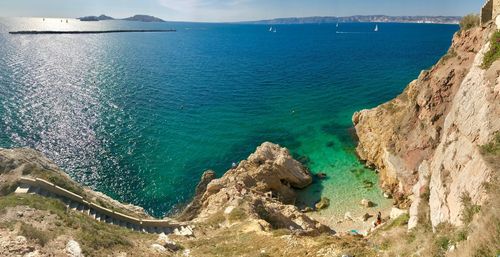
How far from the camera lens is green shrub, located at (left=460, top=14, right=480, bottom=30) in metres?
42.0

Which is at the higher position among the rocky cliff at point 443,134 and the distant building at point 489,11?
the distant building at point 489,11

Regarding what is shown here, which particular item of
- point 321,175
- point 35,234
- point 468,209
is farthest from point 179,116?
point 468,209

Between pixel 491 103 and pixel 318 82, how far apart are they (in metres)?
70.4

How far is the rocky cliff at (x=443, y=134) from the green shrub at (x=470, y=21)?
149cm

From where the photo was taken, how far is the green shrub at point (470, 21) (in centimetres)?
4203

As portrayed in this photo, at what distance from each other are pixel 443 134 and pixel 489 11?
17.6 metres

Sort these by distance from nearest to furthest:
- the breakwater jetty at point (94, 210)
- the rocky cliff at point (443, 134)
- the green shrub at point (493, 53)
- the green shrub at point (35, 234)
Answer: the green shrub at point (35, 234) < the rocky cliff at point (443, 134) < the green shrub at point (493, 53) < the breakwater jetty at point (94, 210)

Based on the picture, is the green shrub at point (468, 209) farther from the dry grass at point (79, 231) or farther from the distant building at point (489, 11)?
the distant building at point (489, 11)

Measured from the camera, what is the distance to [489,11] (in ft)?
121

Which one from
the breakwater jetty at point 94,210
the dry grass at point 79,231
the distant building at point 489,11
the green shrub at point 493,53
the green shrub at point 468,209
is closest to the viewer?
the green shrub at point 468,209

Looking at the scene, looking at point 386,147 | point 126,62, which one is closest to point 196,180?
point 386,147

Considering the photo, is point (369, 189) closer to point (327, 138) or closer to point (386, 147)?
point (386, 147)

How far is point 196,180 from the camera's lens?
46.4 metres

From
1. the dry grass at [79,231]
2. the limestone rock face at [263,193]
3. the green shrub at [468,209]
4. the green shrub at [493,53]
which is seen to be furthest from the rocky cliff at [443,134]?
the dry grass at [79,231]
